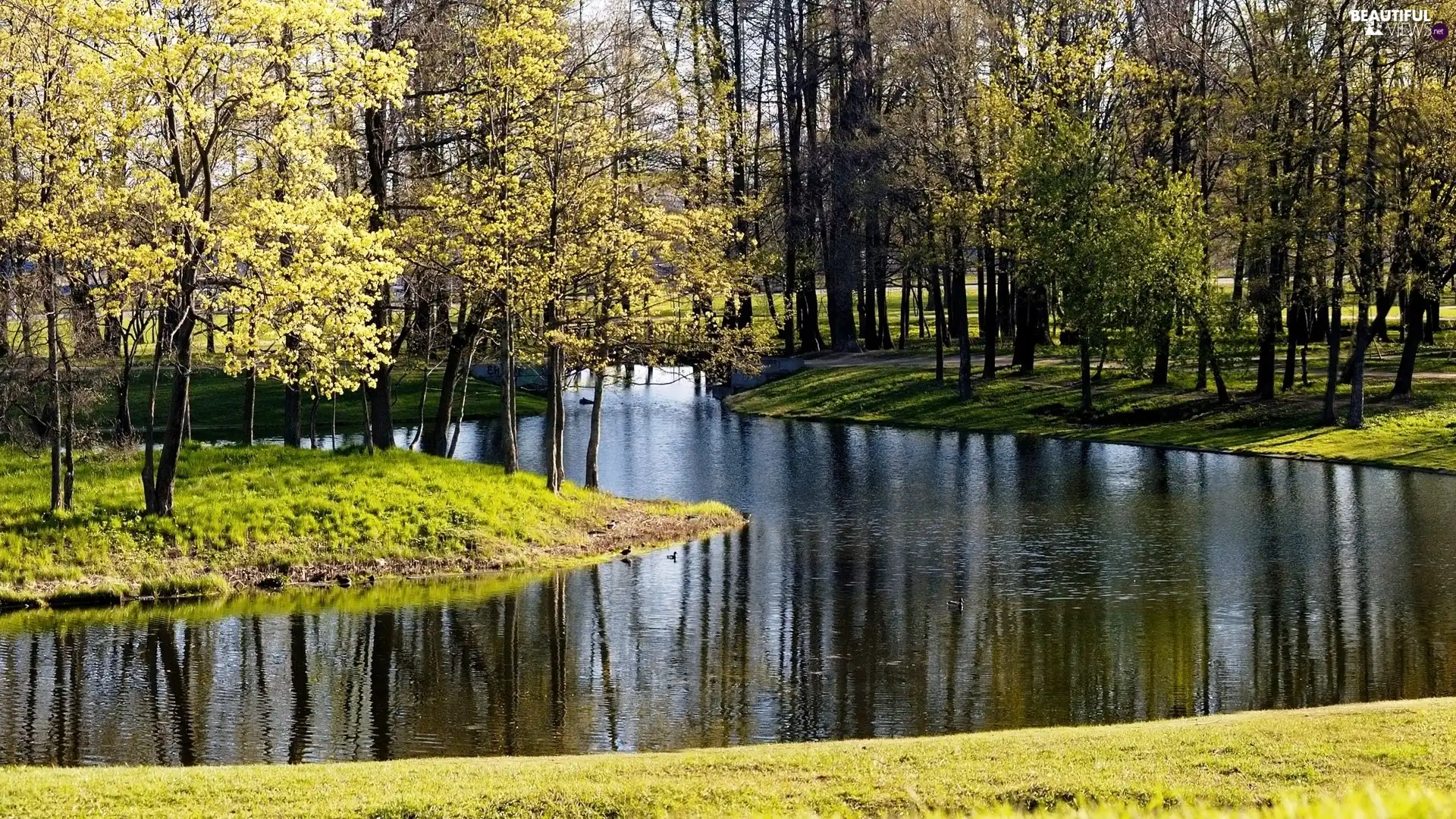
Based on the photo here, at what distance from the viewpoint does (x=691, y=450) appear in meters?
51.0

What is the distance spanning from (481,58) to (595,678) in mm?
17273

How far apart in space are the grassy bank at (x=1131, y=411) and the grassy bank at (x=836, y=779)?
103 ft

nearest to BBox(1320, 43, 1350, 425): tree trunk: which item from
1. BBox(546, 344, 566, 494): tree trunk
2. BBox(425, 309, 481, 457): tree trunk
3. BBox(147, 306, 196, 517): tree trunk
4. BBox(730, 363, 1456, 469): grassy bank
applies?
BBox(730, 363, 1456, 469): grassy bank

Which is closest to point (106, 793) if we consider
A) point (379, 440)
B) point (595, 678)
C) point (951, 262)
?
point (595, 678)

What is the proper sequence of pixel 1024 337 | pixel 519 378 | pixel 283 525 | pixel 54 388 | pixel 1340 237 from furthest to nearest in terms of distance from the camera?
1. pixel 519 378
2. pixel 1024 337
3. pixel 1340 237
4. pixel 283 525
5. pixel 54 388

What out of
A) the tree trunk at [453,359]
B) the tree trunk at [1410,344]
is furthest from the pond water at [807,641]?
the tree trunk at [1410,344]

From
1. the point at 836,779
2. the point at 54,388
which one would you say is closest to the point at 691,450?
the point at 54,388

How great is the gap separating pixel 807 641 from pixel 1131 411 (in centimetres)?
3337

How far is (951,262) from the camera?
56875mm

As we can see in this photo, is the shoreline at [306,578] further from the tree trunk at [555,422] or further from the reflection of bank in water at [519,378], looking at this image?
the reflection of bank in water at [519,378]

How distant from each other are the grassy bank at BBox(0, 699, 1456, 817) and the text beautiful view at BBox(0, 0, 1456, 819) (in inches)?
3.3

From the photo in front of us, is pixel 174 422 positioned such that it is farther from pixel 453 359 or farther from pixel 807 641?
pixel 807 641

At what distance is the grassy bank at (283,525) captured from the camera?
1023 inches

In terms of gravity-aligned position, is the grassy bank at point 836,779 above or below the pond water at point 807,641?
above
